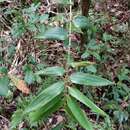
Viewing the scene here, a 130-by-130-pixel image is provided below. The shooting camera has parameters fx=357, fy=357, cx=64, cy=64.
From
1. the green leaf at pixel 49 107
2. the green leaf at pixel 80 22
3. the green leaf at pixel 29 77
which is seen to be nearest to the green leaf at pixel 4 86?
the green leaf at pixel 49 107

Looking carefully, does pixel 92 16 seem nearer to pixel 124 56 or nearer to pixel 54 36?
pixel 124 56

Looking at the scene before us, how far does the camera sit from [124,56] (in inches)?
106

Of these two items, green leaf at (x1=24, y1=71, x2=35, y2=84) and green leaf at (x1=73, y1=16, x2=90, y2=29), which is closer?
green leaf at (x1=73, y1=16, x2=90, y2=29)

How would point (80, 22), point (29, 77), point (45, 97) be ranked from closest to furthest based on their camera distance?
point (45, 97) < point (80, 22) < point (29, 77)

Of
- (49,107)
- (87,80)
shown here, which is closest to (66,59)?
(87,80)

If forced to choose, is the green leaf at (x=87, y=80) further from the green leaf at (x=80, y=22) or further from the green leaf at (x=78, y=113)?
the green leaf at (x=80, y=22)

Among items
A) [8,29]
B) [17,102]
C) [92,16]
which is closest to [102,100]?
[17,102]

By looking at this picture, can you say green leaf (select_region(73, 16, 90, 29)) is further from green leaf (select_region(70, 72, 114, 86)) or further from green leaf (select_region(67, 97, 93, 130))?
green leaf (select_region(67, 97, 93, 130))

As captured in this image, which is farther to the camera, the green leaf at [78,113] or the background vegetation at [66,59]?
the background vegetation at [66,59]

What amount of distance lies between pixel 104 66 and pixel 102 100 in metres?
0.25

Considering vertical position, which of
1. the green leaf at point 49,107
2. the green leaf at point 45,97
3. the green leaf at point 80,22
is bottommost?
the green leaf at point 49,107

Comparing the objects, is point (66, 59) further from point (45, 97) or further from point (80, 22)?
point (45, 97)

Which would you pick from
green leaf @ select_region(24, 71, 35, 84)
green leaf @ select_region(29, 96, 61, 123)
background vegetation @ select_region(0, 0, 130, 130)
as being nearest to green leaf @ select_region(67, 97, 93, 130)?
green leaf @ select_region(29, 96, 61, 123)

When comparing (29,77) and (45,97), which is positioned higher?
(45,97)
